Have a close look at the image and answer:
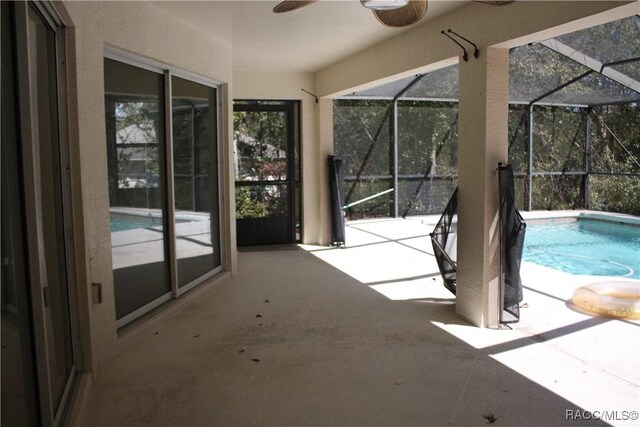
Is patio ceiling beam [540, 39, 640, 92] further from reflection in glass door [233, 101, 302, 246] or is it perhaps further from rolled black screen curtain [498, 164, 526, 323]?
rolled black screen curtain [498, 164, 526, 323]

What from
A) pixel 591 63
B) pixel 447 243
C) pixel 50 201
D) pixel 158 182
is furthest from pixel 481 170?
pixel 591 63

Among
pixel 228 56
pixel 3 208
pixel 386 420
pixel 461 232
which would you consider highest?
pixel 228 56

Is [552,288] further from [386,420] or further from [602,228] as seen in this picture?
[602,228]

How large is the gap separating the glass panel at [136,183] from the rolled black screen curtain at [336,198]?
353 centimetres

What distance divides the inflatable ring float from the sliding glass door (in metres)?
3.59

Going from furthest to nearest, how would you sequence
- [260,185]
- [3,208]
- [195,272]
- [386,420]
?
[260,185]
[195,272]
[386,420]
[3,208]

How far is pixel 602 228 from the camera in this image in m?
10.5

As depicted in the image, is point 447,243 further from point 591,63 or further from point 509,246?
point 591,63

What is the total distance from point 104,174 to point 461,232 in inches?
110

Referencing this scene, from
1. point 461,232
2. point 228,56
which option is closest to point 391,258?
point 461,232

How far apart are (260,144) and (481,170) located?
14.7 ft

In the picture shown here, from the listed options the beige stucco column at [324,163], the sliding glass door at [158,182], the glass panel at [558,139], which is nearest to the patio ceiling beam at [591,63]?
the glass panel at [558,139]

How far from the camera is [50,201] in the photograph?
9.45ft

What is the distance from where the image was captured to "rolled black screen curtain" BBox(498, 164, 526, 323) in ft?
13.8
